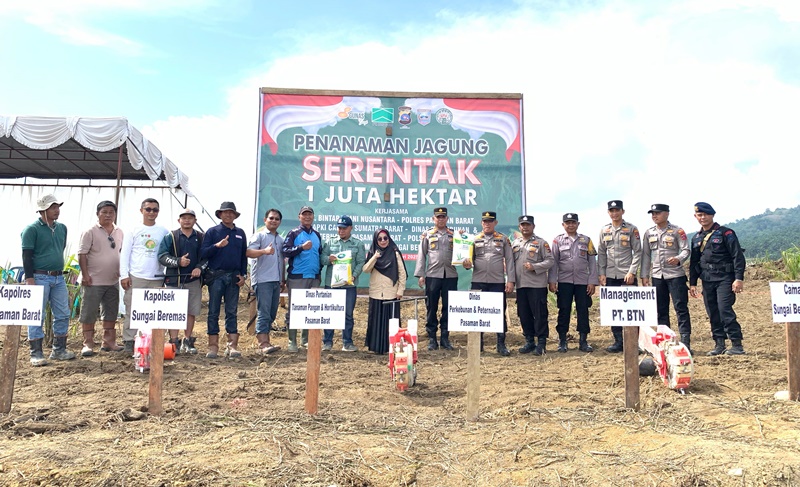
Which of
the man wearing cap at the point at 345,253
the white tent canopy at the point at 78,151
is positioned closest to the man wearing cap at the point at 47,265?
the man wearing cap at the point at 345,253

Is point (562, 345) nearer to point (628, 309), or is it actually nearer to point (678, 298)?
point (678, 298)

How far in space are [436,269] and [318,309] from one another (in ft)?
10.2

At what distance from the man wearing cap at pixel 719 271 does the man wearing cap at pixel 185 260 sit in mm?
5734

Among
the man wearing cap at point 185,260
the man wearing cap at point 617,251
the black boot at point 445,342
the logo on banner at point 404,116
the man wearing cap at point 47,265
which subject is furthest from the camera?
the logo on banner at point 404,116

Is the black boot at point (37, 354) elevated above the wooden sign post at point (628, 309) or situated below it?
below

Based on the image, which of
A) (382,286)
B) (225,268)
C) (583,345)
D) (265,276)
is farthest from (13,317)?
(583,345)

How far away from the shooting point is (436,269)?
7.24 m

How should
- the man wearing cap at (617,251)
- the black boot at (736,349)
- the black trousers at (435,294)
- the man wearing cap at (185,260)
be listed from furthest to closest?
the black trousers at (435,294) → the man wearing cap at (617,251) → the man wearing cap at (185,260) → the black boot at (736,349)

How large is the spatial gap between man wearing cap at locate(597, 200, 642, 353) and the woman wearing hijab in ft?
8.23

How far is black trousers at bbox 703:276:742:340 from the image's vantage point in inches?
245

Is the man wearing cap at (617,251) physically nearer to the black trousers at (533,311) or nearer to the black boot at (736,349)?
the black trousers at (533,311)

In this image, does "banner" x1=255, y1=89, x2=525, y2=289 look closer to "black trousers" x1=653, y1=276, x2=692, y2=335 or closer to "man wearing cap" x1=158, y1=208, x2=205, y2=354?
"man wearing cap" x1=158, y1=208, x2=205, y2=354

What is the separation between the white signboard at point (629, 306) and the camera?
4.29 meters

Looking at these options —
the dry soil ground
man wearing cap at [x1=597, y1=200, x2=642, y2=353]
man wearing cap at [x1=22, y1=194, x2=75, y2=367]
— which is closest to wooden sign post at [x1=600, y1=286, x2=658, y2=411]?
the dry soil ground
